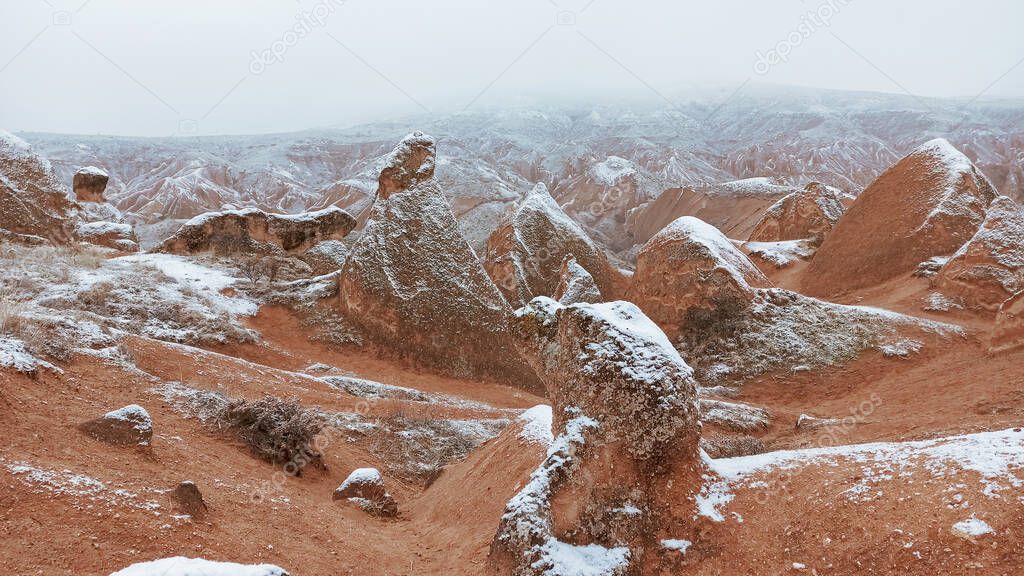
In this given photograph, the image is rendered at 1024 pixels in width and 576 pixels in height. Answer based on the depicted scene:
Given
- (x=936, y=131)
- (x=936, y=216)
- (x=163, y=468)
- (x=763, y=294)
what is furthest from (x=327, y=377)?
(x=936, y=131)

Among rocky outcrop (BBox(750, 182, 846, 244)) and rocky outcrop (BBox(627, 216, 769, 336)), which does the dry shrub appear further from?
rocky outcrop (BBox(750, 182, 846, 244))

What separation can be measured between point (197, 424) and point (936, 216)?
2390cm

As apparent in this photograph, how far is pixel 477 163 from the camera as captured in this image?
84.8 metres

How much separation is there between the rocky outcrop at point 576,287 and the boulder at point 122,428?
592 inches

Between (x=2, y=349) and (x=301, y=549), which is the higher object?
(x=2, y=349)

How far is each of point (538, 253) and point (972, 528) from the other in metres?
23.7

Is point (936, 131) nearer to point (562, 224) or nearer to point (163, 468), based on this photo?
point (562, 224)

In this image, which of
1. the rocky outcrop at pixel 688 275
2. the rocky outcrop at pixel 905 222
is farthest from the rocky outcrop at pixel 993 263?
the rocky outcrop at pixel 688 275

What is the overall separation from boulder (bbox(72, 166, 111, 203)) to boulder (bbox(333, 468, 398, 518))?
32.5 m

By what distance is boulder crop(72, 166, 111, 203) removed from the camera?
3281cm

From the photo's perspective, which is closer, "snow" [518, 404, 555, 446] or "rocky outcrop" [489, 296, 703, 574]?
"rocky outcrop" [489, 296, 703, 574]

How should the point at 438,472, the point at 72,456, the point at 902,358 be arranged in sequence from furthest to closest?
the point at 902,358
the point at 438,472
the point at 72,456

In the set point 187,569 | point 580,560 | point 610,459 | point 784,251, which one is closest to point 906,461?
point 610,459

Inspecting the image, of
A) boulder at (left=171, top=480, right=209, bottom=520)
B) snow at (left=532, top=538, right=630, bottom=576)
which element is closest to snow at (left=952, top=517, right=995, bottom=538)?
snow at (left=532, top=538, right=630, bottom=576)
